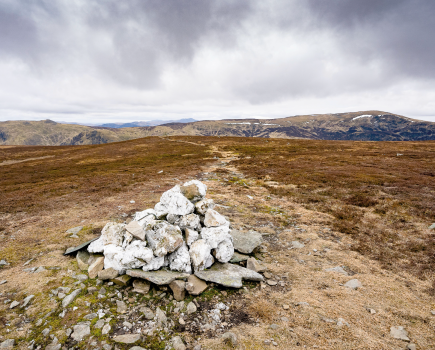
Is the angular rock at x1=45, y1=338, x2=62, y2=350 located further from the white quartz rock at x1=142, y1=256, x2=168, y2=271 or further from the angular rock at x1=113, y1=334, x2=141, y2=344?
the white quartz rock at x1=142, y1=256, x2=168, y2=271

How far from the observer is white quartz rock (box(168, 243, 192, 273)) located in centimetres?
824

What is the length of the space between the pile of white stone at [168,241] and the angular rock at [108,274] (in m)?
0.14

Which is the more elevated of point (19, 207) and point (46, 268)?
point (46, 268)

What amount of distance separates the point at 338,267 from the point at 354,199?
11273 millimetres

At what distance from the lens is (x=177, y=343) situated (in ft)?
18.6

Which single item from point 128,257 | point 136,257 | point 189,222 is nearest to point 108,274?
point 128,257

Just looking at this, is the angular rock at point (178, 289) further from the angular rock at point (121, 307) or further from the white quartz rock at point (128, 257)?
the angular rock at point (121, 307)

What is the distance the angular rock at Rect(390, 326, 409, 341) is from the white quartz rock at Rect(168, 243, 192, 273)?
22.2ft

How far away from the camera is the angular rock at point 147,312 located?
655 cm

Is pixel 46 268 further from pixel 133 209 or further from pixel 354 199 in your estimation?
pixel 354 199

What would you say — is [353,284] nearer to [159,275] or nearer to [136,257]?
[159,275]

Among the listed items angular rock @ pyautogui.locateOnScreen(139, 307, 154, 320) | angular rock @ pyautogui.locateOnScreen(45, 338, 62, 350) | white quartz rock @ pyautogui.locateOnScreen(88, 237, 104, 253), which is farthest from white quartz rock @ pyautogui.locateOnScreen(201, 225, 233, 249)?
angular rock @ pyautogui.locateOnScreen(45, 338, 62, 350)

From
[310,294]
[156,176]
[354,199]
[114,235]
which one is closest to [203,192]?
[114,235]

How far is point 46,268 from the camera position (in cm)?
858
